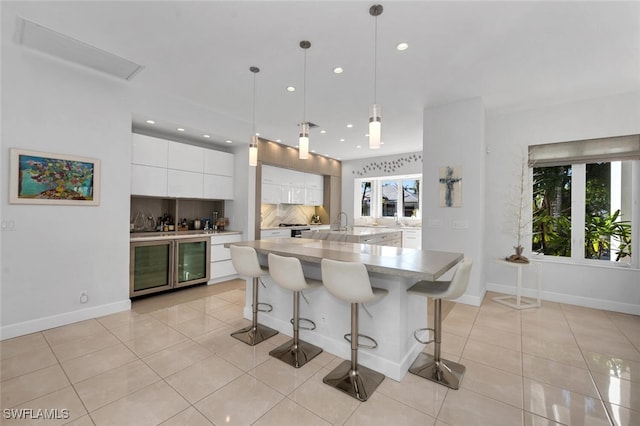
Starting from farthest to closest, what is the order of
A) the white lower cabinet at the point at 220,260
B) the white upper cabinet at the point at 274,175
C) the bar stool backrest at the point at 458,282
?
the white upper cabinet at the point at 274,175, the white lower cabinet at the point at 220,260, the bar stool backrest at the point at 458,282

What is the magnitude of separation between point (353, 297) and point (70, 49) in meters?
3.60

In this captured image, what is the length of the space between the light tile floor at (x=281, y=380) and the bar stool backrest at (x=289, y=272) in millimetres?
697

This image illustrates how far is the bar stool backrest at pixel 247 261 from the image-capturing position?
104 inches

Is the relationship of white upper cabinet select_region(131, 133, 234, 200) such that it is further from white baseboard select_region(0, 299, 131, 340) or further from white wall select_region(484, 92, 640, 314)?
white wall select_region(484, 92, 640, 314)

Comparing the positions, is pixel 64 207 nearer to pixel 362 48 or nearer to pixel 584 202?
pixel 362 48

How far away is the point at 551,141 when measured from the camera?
409cm

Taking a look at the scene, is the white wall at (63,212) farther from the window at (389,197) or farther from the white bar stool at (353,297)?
the window at (389,197)

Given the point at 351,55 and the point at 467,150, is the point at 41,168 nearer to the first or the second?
the point at 351,55

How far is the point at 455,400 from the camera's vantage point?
195 centimetres

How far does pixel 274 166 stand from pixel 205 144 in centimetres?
157

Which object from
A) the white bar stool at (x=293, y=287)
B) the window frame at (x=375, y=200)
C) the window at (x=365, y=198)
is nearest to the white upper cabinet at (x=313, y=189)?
the window frame at (x=375, y=200)

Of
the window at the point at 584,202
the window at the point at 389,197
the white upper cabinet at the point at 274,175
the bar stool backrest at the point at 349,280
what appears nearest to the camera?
the bar stool backrest at the point at 349,280

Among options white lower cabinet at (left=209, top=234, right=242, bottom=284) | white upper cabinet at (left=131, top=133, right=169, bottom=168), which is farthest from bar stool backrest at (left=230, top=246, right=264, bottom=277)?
white upper cabinet at (left=131, top=133, right=169, bottom=168)

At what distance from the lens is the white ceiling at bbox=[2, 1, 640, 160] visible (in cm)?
219
